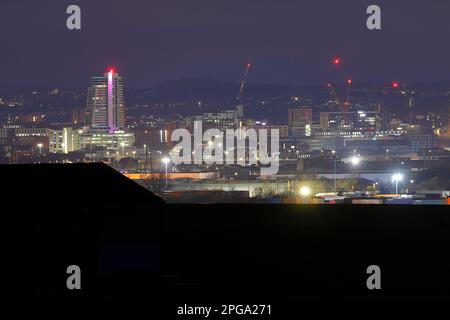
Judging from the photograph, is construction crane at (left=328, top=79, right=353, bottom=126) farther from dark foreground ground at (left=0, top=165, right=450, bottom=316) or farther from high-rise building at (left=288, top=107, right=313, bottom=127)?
dark foreground ground at (left=0, top=165, right=450, bottom=316)

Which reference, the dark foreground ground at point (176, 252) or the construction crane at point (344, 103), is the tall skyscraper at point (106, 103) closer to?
the construction crane at point (344, 103)

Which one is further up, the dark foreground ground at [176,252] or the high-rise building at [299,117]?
the high-rise building at [299,117]
